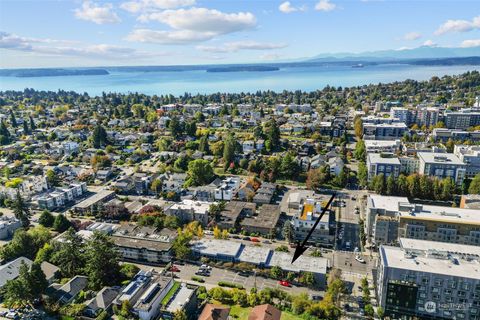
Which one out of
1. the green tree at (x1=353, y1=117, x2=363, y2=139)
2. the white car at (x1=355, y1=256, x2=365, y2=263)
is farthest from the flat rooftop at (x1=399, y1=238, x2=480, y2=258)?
the green tree at (x1=353, y1=117, x2=363, y2=139)

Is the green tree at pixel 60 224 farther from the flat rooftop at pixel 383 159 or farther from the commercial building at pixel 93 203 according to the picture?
the flat rooftop at pixel 383 159

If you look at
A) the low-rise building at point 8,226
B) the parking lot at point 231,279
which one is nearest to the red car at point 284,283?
the parking lot at point 231,279

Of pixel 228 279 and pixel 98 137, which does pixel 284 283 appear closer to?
pixel 228 279

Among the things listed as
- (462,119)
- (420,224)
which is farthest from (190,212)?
(462,119)

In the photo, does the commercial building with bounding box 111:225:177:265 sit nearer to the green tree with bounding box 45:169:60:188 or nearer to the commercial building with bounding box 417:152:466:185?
the green tree with bounding box 45:169:60:188

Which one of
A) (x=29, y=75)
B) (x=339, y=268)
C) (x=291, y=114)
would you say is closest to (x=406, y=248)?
(x=339, y=268)

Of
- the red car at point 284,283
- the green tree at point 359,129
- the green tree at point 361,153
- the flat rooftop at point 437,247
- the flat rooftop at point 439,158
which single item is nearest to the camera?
the flat rooftop at point 437,247

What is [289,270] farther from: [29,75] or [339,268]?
[29,75]
